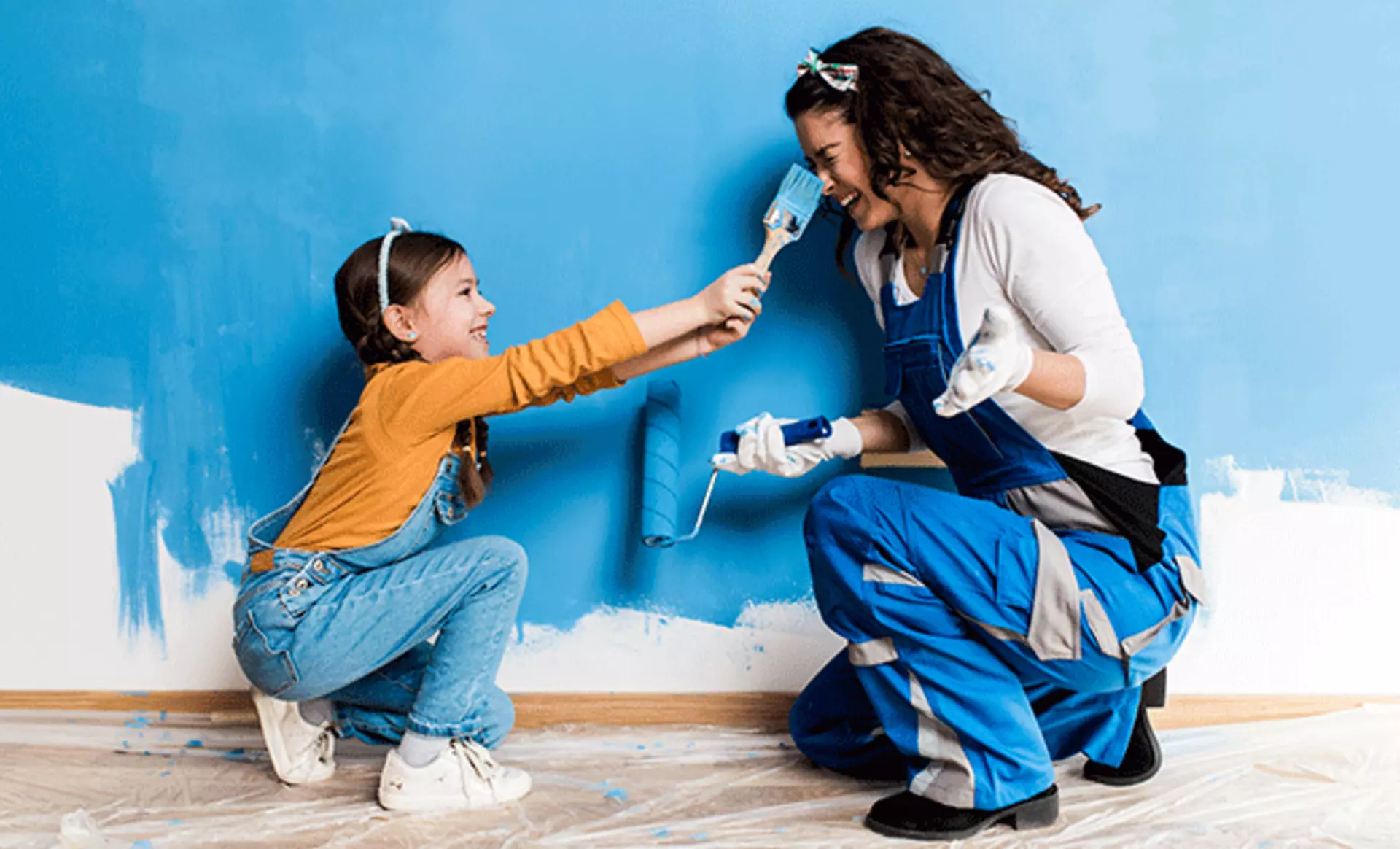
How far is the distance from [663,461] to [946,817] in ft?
1.85

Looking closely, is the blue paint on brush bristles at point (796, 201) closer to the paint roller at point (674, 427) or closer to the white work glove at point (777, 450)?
the paint roller at point (674, 427)

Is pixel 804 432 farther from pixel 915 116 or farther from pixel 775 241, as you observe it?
pixel 915 116

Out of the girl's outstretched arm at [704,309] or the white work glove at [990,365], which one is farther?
the girl's outstretched arm at [704,309]

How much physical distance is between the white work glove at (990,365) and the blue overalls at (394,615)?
1.92ft

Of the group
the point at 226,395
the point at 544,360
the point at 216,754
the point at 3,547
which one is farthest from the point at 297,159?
the point at 216,754

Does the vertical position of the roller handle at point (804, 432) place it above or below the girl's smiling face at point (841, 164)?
below

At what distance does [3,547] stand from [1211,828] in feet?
5.46

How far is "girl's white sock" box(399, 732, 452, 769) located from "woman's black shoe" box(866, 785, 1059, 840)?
0.51m

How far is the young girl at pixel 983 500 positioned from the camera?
3.76 feet

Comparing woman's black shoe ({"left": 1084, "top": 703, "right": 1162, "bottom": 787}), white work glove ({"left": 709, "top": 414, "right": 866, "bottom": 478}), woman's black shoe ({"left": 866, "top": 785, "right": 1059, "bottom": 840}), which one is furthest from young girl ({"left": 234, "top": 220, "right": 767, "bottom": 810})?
woman's black shoe ({"left": 1084, "top": 703, "right": 1162, "bottom": 787})

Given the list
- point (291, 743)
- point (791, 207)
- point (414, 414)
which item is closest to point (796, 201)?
point (791, 207)

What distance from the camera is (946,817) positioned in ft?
3.83

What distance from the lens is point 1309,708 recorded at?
63.0 inches

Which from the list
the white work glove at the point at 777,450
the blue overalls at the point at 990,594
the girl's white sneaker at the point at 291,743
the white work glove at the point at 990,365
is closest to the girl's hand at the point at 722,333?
the white work glove at the point at 777,450
